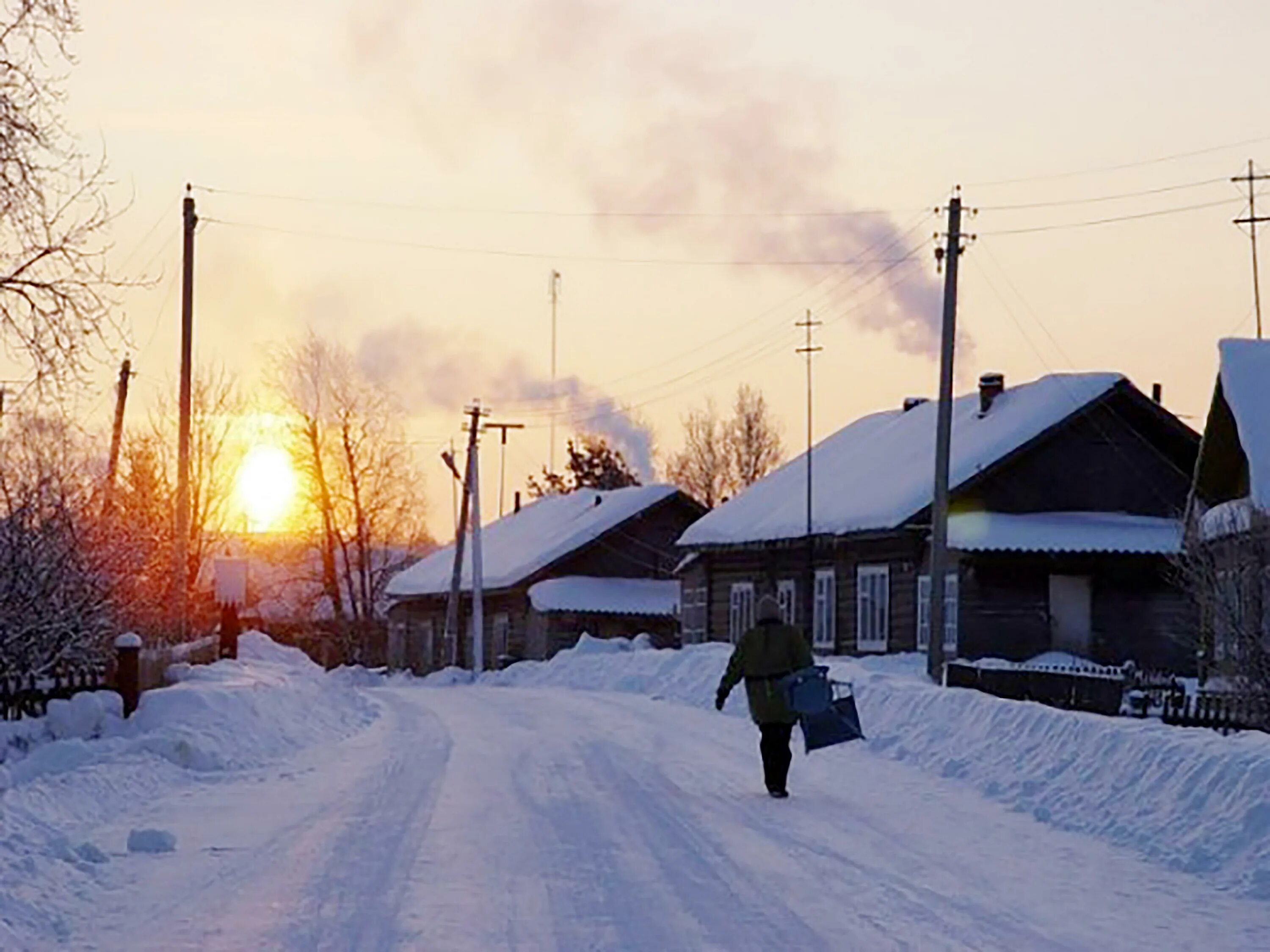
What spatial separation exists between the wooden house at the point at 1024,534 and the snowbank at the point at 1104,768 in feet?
51.2

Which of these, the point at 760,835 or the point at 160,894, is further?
the point at 760,835

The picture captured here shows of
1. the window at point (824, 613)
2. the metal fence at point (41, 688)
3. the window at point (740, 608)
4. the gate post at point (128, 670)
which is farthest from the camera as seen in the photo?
the window at point (740, 608)

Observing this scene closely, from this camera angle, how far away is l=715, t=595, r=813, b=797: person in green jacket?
55.7 ft

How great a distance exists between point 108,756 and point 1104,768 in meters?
8.73

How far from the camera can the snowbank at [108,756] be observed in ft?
36.9

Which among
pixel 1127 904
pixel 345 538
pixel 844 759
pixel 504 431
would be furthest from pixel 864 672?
pixel 345 538

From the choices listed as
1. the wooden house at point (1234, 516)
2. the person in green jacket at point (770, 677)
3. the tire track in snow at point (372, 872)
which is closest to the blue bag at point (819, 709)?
the person in green jacket at point (770, 677)

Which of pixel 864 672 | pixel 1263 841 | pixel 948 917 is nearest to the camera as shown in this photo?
pixel 948 917

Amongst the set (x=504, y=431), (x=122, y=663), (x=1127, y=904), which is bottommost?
(x=1127, y=904)

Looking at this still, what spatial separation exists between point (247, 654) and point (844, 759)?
24.3 m

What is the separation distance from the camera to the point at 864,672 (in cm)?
2905

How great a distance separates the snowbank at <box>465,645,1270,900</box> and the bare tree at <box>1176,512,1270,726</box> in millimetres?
3401

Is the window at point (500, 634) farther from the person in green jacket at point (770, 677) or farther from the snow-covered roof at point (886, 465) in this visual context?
the person in green jacket at point (770, 677)

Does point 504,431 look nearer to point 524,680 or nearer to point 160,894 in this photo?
point 524,680
